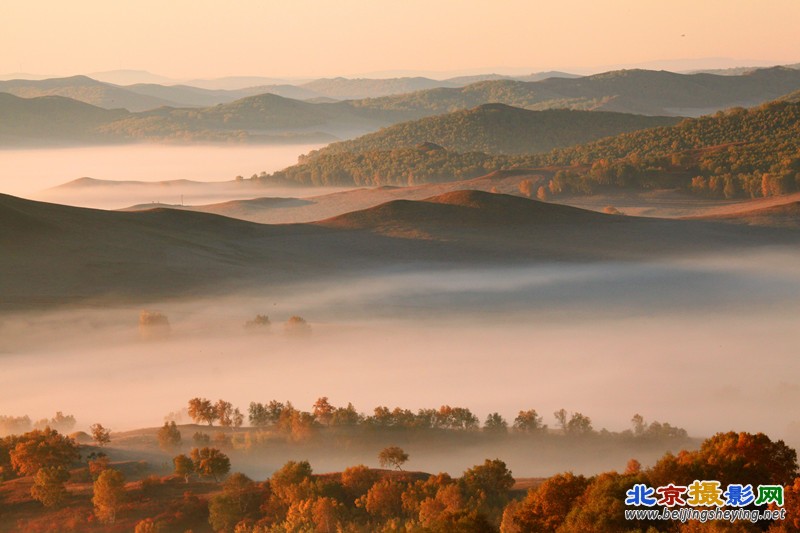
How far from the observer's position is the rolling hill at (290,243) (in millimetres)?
102312

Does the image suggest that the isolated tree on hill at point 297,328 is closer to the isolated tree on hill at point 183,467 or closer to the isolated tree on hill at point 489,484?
the isolated tree on hill at point 183,467

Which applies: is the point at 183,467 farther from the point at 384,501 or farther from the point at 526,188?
the point at 526,188

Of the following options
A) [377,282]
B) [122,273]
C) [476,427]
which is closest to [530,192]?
[377,282]

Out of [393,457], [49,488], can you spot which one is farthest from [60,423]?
A: [393,457]

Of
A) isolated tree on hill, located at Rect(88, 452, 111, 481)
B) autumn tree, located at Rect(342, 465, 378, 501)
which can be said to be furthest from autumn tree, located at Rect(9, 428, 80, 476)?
autumn tree, located at Rect(342, 465, 378, 501)

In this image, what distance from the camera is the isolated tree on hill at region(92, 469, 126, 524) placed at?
40656 mm

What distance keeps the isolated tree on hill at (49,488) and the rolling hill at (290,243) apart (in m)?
53.6

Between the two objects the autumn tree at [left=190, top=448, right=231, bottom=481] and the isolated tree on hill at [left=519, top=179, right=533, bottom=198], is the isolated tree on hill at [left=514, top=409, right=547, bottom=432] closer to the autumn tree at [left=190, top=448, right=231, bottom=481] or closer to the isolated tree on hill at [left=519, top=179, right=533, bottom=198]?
the autumn tree at [left=190, top=448, right=231, bottom=481]

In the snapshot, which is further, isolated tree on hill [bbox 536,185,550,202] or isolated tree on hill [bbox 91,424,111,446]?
isolated tree on hill [bbox 536,185,550,202]

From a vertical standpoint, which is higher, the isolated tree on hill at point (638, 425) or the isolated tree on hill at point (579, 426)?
the isolated tree on hill at point (579, 426)

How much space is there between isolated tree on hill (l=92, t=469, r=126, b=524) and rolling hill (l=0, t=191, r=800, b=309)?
56302 millimetres

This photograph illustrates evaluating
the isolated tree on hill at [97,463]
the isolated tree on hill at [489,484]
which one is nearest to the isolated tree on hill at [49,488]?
the isolated tree on hill at [97,463]

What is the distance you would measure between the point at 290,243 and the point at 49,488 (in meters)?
79.0

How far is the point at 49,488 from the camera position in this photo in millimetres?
42406
